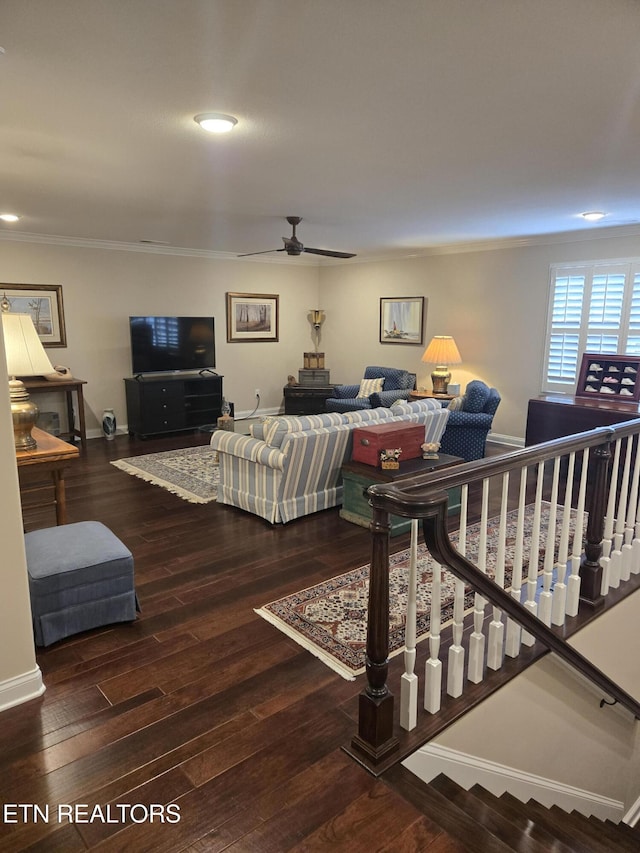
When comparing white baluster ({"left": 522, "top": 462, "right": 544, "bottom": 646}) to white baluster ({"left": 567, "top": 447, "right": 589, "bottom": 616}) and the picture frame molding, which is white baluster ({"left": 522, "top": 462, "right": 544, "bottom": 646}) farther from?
the picture frame molding

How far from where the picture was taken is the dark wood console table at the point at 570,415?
530 centimetres

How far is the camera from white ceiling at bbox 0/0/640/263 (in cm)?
183

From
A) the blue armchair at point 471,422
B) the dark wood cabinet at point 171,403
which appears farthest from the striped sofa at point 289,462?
the dark wood cabinet at point 171,403

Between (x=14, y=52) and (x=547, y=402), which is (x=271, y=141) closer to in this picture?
(x=14, y=52)

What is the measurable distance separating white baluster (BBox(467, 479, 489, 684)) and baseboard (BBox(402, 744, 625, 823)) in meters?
0.30

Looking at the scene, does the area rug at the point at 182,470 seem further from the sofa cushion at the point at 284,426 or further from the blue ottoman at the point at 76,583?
the blue ottoman at the point at 76,583

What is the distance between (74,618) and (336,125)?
2.80m

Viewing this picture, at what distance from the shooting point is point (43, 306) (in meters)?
6.88

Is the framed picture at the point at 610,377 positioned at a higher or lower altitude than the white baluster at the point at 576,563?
higher

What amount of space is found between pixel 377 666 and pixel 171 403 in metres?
6.18

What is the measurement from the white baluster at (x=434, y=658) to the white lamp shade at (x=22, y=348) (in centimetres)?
247

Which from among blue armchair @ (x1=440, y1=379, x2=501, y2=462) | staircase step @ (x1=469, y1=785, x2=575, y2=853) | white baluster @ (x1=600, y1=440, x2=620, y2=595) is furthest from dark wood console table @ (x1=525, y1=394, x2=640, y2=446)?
staircase step @ (x1=469, y1=785, x2=575, y2=853)

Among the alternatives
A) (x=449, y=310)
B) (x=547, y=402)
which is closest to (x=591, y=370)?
(x=547, y=402)

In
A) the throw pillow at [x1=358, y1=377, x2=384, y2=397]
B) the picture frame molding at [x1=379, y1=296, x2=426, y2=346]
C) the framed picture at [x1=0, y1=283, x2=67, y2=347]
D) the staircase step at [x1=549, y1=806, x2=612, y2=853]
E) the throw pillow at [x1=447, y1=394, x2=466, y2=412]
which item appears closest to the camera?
the staircase step at [x1=549, y1=806, x2=612, y2=853]
